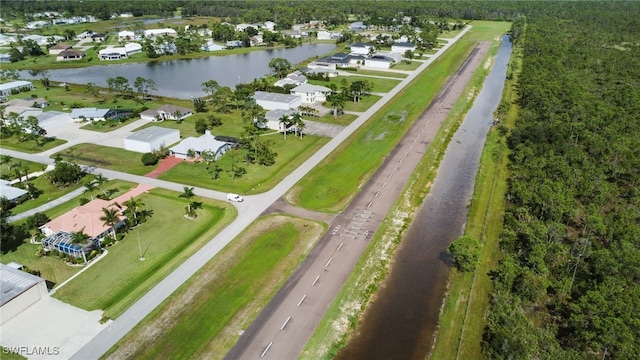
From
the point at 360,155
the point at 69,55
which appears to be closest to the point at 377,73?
the point at 360,155

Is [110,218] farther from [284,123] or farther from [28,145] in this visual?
[28,145]

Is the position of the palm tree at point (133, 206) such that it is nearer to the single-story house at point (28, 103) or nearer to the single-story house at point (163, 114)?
the single-story house at point (163, 114)

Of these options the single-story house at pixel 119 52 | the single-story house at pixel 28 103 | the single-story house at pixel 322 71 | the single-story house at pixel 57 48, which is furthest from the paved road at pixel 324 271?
the single-story house at pixel 57 48

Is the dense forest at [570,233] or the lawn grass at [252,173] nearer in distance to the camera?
the dense forest at [570,233]

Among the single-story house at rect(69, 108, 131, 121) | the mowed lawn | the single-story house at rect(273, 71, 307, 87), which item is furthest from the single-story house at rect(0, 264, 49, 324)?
the single-story house at rect(273, 71, 307, 87)

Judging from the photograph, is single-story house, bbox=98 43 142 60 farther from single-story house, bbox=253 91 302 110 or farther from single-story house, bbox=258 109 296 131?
single-story house, bbox=258 109 296 131
